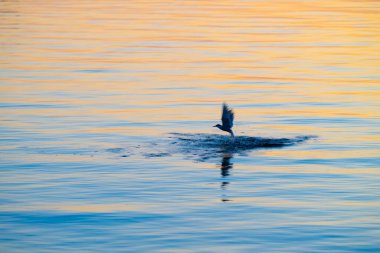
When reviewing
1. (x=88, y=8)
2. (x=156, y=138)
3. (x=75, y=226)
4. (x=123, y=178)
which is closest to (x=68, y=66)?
(x=156, y=138)

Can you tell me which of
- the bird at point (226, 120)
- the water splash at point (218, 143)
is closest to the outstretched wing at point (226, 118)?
the bird at point (226, 120)

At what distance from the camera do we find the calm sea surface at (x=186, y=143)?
16.6m

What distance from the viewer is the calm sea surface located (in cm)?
1661

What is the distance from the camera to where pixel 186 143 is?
947 inches

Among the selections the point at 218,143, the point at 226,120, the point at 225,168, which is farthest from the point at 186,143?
the point at 225,168

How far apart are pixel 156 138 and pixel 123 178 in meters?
4.39

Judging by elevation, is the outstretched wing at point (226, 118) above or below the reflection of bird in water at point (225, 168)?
above

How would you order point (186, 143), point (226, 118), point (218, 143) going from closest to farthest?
point (226, 118), point (186, 143), point (218, 143)

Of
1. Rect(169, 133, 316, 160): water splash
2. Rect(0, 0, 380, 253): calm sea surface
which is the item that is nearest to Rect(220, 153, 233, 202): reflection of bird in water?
Rect(0, 0, 380, 253): calm sea surface

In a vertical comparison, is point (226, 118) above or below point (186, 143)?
above

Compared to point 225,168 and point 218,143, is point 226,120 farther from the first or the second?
point 225,168

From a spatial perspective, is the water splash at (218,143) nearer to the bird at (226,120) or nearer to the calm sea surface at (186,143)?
the calm sea surface at (186,143)

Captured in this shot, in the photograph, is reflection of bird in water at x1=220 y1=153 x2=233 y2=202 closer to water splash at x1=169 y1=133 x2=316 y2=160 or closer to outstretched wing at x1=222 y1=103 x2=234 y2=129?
water splash at x1=169 y1=133 x2=316 y2=160

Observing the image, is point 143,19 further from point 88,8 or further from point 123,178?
point 123,178
